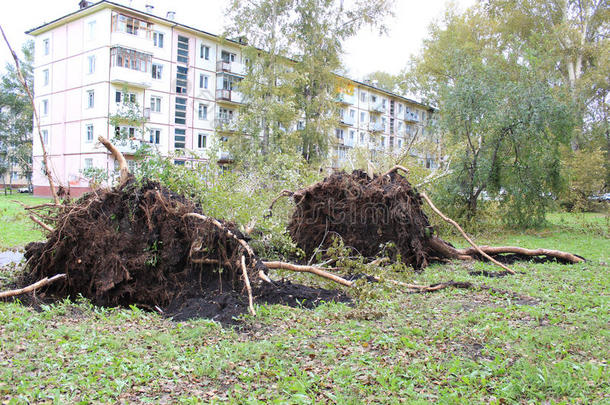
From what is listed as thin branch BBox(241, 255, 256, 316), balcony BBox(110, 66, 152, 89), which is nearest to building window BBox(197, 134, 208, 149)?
balcony BBox(110, 66, 152, 89)

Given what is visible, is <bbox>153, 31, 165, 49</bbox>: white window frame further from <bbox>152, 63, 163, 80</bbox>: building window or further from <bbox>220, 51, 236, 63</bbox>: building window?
<bbox>220, 51, 236, 63</bbox>: building window

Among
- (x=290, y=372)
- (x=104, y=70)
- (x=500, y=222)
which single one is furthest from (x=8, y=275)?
(x=104, y=70)

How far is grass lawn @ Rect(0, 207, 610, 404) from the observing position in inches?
148

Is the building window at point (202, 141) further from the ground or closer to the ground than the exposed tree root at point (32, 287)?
further from the ground

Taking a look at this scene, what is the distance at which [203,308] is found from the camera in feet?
19.9

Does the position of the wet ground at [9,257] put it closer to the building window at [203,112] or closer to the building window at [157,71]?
the building window at [157,71]

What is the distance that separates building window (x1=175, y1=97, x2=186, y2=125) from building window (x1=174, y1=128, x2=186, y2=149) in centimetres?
59

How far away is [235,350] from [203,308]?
1.56 metres

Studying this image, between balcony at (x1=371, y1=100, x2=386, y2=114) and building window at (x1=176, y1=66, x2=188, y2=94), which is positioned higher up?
balcony at (x1=371, y1=100, x2=386, y2=114)

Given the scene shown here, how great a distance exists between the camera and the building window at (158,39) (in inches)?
1213

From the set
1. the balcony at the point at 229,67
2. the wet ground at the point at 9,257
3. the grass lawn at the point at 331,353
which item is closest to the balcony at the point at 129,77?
the balcony at the point at 229,67

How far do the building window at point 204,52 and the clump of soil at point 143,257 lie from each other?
29196mm

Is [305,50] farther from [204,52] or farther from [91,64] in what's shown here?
[91,64]

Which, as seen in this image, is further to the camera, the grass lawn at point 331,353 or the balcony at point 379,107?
the balcony at point 379,107
